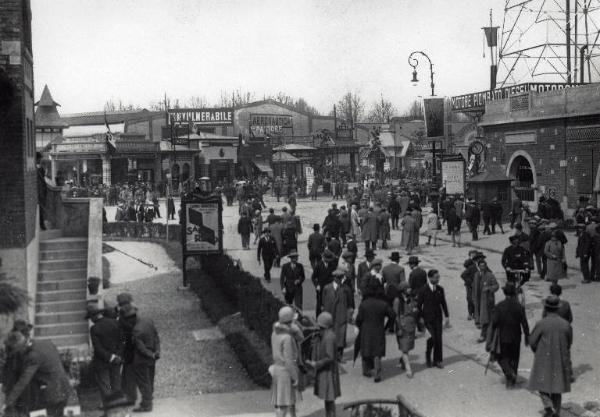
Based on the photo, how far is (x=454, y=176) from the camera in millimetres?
29047

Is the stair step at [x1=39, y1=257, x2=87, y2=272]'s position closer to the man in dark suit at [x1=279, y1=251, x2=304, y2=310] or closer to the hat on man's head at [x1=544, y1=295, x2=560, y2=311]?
the man in dark suit at [x1=279, y1=251, x2=304, y2=310]

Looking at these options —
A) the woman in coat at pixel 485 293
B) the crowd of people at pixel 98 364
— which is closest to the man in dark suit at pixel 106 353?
the crowd of people at pixel 98 364

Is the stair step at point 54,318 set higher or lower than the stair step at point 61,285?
lower

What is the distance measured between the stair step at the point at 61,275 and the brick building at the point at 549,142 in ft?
59.7

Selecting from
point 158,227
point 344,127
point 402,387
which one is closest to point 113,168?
point 344,127

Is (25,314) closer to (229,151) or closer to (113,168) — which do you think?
(113,168)

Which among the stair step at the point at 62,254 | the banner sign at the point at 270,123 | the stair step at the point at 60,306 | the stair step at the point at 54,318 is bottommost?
the stair step at the point at 54,318

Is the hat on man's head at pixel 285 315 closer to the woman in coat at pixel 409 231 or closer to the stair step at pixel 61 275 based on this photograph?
the stair step at pixel 61 275

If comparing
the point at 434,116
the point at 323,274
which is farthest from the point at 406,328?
the point at 434,116

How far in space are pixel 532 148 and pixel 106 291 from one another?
20876 millimetres

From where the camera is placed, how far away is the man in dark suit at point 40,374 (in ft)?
25.9

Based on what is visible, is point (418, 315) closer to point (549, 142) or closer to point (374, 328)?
A: point (374, 328)

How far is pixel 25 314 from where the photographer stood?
39.3 ft

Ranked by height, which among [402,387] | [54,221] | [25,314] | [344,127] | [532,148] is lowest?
[402,387]
